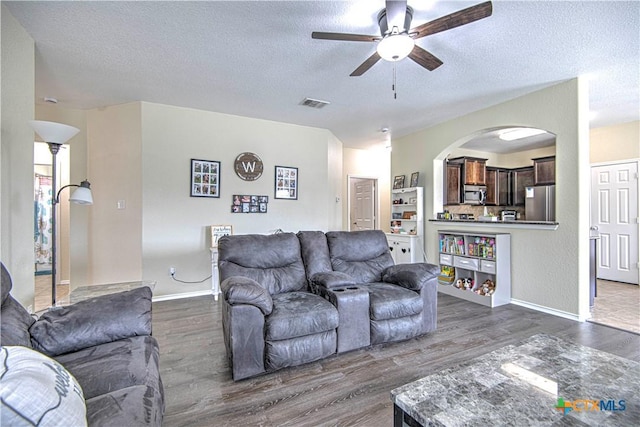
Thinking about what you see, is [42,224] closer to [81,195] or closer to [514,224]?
[81,195]

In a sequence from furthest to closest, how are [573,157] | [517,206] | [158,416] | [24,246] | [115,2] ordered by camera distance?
[517,206], [573,157], [24,246], [115,2], [158,416]

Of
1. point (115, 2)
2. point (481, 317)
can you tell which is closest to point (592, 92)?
point (481, 317)

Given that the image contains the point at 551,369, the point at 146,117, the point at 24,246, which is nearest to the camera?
the point at 551,369

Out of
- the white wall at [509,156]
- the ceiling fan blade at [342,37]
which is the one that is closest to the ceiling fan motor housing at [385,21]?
the ceiling fan blade at [342,37]

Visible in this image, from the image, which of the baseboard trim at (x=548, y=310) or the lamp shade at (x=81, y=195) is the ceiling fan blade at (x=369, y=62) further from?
the baseboard trim at (x=548, y=310)

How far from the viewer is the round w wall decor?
4512 millimetres

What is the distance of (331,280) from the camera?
2.54 metres

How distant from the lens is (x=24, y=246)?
229 centimetres

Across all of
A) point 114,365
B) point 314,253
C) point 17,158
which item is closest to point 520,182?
point 314,253

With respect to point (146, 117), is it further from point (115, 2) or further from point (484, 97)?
point (484, 97)

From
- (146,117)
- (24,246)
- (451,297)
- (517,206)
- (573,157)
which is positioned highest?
(146,117)

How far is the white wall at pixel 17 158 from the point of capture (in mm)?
2072

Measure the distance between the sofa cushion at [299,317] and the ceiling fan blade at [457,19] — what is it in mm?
2073

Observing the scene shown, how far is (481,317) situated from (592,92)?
3.08 metres
